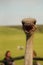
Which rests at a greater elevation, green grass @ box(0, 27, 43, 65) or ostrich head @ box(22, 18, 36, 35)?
ostrich head @ box(22, 18, 36, 35)

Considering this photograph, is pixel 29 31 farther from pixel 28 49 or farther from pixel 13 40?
pixel 13 40

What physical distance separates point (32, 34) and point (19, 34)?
14.5 ft

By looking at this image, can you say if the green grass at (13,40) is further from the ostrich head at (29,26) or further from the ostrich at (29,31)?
the ostrich head at (29,26)

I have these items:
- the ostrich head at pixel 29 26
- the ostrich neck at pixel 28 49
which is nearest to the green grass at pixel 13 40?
the ostrich neck at pixel 28 49

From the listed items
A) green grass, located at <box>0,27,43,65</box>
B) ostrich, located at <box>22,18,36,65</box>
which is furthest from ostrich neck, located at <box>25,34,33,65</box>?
green grass, located at <box>0,27,43,65</box>

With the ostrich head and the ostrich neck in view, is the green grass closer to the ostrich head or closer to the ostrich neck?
the ostrich neck

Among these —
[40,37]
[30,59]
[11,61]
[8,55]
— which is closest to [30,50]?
[30,59]

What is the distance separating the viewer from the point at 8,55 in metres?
3.94

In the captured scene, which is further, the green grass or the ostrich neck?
the green grass

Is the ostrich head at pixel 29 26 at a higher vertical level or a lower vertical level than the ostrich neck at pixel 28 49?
higher

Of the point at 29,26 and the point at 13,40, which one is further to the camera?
the point at 13,40

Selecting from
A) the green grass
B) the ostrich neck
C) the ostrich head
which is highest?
the ostrich head

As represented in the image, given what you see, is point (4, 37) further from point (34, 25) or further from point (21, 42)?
point (34, 25)

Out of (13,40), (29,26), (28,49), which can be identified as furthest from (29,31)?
(13,40)
